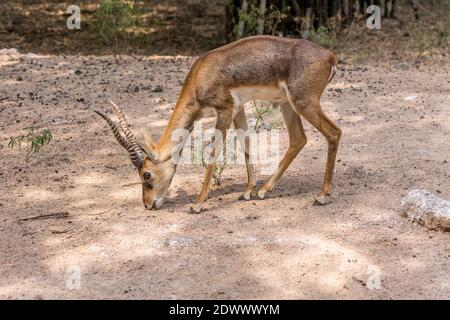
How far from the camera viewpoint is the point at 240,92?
22.6ft

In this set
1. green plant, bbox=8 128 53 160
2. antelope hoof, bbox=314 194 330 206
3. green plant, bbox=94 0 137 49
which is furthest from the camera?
green plant, bbox=94 0 137 49

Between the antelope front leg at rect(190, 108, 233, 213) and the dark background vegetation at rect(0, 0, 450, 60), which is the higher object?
the antelope front leg at rect(190, 108, 233, 213)

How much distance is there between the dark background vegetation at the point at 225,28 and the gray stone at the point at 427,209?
582 centimetres

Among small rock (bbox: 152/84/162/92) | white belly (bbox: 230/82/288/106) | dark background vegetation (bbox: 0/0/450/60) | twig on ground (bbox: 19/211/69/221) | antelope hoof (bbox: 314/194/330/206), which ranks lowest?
dark background vegetation (bbox: 0/0/450/60)

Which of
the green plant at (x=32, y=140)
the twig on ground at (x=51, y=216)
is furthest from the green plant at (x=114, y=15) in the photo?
the twig on ground at (x=51, y=216)

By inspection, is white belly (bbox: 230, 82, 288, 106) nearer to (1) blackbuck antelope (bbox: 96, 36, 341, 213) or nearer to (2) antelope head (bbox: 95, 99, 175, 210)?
(1) blackbuck antelope (bbox: 96, 36, 341, 213)

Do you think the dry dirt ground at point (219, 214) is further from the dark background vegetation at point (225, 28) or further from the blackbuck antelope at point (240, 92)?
the dark background vegetation at point (225, 28)

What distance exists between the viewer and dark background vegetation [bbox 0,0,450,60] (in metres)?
12.7

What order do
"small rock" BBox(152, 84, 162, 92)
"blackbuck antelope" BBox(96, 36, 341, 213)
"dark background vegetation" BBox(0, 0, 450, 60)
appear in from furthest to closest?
"dark background vegetation" BBox(0, 0, 450, 60) → "small rock" BBox(152, 84, 162, 92) → "blackbuck antelope" BBox(96, 36, 341, 213)

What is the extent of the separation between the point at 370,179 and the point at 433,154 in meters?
0.87

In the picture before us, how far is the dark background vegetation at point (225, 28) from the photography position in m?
12.7

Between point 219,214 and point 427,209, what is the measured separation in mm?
1685

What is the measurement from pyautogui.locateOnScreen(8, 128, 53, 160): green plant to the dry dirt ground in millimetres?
114

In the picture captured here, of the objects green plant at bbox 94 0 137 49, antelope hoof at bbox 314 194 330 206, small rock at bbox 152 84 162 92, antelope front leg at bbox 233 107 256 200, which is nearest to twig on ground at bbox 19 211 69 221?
antelope front leg at bbox 233 107 256 200
